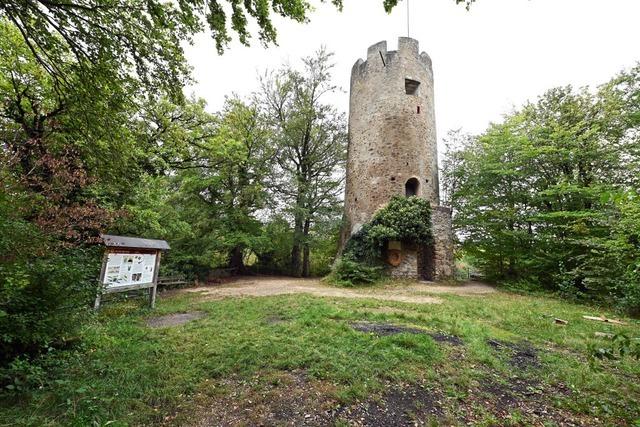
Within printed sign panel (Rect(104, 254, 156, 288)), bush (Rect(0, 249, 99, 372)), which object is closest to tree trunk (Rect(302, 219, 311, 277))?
printed sign panel (Rect(104, 254, 156, 288))

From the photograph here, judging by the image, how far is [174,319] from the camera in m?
4.93

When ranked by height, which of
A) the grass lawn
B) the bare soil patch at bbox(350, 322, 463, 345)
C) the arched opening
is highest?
the arched opening

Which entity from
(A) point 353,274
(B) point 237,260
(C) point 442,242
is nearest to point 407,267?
(C) point 442,242

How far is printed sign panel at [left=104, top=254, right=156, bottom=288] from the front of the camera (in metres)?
4.80

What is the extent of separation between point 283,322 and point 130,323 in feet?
8.10

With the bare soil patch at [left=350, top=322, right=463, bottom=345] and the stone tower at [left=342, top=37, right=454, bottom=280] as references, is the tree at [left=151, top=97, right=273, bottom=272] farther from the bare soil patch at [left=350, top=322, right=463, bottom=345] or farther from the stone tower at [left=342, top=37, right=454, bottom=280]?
the bare soil patch at [left=350, top=322, right=463, bottom=345]

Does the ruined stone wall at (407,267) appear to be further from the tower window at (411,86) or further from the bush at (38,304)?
the bush at (38,304)

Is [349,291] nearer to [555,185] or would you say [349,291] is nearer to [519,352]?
[519,352]

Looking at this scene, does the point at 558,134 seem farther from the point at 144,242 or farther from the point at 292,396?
the point at 144,242

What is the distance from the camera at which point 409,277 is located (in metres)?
10.7

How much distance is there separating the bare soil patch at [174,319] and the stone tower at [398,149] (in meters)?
7.75

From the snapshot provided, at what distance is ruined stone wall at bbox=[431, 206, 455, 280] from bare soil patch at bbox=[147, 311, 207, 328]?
29.6 ft

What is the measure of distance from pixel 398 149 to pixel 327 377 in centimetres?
1081

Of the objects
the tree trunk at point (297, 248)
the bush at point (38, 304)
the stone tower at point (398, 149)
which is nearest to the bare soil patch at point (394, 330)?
the bush at point (38, 304)
